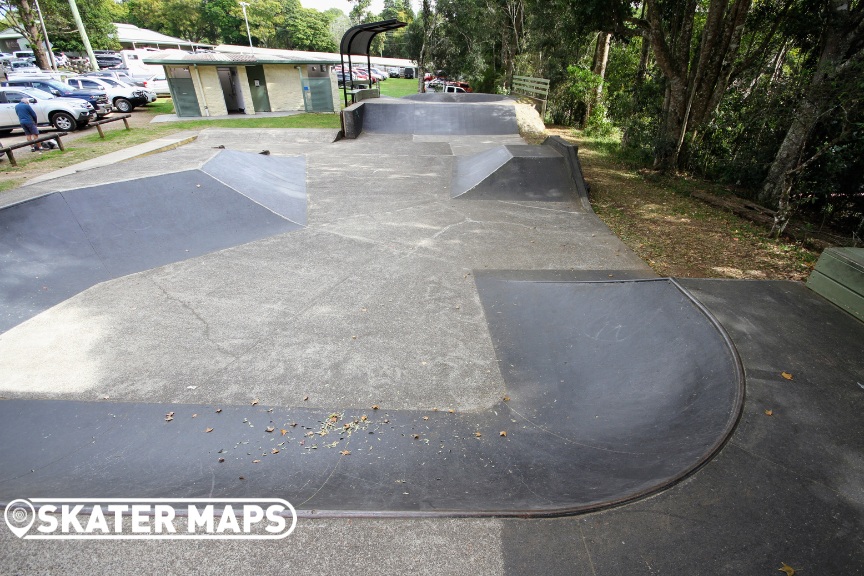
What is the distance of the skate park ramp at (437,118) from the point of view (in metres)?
18.1

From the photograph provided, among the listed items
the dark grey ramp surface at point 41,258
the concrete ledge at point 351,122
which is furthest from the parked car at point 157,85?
the dark grey ramp surface at point 41,258

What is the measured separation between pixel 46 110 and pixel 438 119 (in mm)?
A: 15211

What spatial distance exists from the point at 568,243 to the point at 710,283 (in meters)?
2.79

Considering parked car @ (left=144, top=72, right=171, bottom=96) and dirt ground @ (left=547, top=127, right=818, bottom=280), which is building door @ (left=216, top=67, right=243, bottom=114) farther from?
dirt ground @ (left=547, top=127, right=818, bottom=280)

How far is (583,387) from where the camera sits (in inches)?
176

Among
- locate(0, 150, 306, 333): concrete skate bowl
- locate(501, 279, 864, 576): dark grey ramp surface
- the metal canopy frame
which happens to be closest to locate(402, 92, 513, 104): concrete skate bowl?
the metal canopy frame

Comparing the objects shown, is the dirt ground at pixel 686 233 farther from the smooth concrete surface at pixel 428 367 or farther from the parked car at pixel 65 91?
the parked car at pixel 65 91

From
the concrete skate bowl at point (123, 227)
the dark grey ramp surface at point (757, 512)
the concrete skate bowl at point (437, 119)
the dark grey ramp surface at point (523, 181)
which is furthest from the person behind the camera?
the concrete skate bowl at point (437, 119)

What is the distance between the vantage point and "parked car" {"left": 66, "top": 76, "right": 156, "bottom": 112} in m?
21.2

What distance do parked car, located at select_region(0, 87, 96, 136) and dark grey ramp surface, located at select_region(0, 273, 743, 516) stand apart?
17.4 meters

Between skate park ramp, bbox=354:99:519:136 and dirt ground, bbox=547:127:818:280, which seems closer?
dirt ground, bbox=547:127:818:280

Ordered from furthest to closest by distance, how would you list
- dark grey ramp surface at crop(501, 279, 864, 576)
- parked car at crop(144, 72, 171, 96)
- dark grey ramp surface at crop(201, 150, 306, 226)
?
parked car at crop(144, 72, 171, 96) < dark grey ramp surface at crop(201, 150, 306, 226) < dark grey ramp surface at crop(501, 279, 864, 576)

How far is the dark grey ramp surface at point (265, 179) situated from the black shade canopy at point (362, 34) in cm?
1061

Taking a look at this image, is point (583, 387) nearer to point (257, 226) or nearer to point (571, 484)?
point (571, 484)
